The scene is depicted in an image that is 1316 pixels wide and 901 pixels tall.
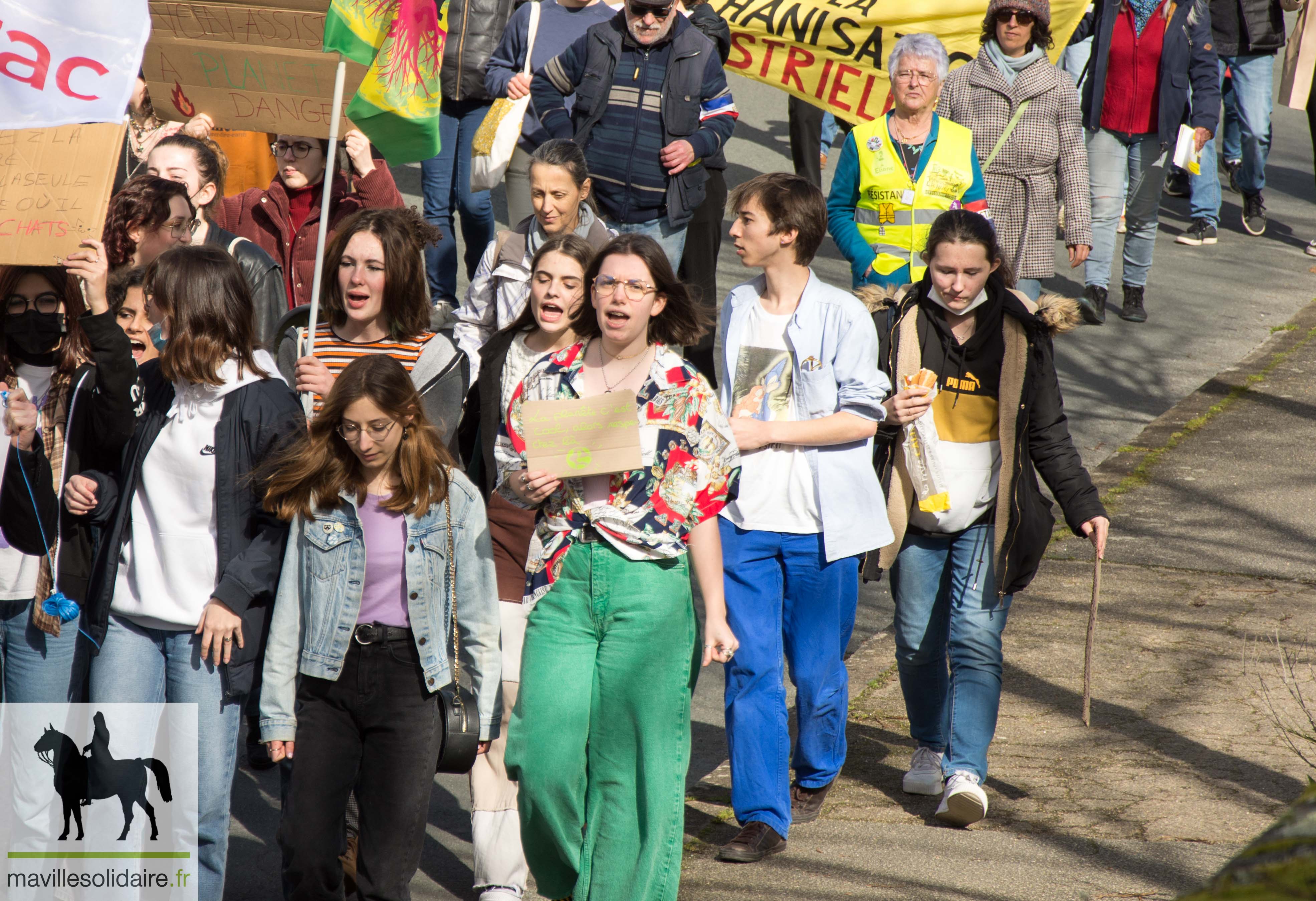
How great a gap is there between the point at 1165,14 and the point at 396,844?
28.9 ft

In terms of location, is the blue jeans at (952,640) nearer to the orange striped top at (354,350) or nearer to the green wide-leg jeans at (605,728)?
the green wide-leg jeans at (605,728)

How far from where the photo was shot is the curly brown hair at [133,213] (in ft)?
17.0

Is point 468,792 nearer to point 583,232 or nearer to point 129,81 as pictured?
point 583,232

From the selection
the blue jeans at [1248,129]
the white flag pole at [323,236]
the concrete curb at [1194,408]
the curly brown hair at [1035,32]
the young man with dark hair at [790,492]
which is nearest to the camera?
the white flag pole at [323,236]

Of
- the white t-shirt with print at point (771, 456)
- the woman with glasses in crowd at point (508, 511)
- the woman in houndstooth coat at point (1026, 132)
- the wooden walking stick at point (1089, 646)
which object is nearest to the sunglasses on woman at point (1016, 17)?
the woman in houndstooth coat at point (1026, 132)

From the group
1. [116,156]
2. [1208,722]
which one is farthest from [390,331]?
[1208,722]

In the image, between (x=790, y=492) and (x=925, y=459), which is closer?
(x=790, y=492)

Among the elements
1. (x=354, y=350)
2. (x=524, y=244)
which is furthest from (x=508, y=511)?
(x=524, y=244)

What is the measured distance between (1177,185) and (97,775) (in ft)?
43.7

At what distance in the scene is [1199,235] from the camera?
44.4ft

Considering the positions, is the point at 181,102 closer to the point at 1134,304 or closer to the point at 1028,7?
the point at 1028,7

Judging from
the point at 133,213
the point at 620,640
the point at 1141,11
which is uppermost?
the point at 1141,11

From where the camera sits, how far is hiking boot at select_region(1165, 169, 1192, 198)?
1491cm

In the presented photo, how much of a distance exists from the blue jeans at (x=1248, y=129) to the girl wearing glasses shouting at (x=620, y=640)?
34.1 feet
